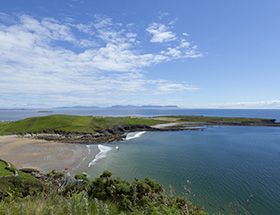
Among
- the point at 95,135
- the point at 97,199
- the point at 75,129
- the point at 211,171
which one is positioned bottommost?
the point at 211,171

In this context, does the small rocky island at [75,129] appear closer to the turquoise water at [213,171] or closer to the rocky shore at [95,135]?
the rocky shore at [95,135]

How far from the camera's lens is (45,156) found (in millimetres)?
53938

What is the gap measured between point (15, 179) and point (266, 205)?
21866 millimetres

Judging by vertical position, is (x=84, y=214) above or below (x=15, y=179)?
above

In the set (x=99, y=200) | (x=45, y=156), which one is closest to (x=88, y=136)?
(x=45, y=156)

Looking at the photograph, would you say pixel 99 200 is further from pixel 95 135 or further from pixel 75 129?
pixel 75 129

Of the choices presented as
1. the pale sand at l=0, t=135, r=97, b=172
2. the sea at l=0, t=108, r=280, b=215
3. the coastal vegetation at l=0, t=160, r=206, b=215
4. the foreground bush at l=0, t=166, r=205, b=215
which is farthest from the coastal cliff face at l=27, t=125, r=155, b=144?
the foreground bush at l=0, t=166, r=205, b=215

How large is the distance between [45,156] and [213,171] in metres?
31.4

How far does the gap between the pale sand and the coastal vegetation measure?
2586cm

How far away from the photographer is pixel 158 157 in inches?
2044

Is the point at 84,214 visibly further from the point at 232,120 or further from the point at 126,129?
the point at 232,120

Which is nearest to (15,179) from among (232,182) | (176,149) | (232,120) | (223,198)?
(223,198)

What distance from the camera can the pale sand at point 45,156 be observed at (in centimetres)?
4550

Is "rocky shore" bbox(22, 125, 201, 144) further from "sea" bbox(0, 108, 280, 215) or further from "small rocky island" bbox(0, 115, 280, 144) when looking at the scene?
"sea" bbox(0, 108, 280, 215)
